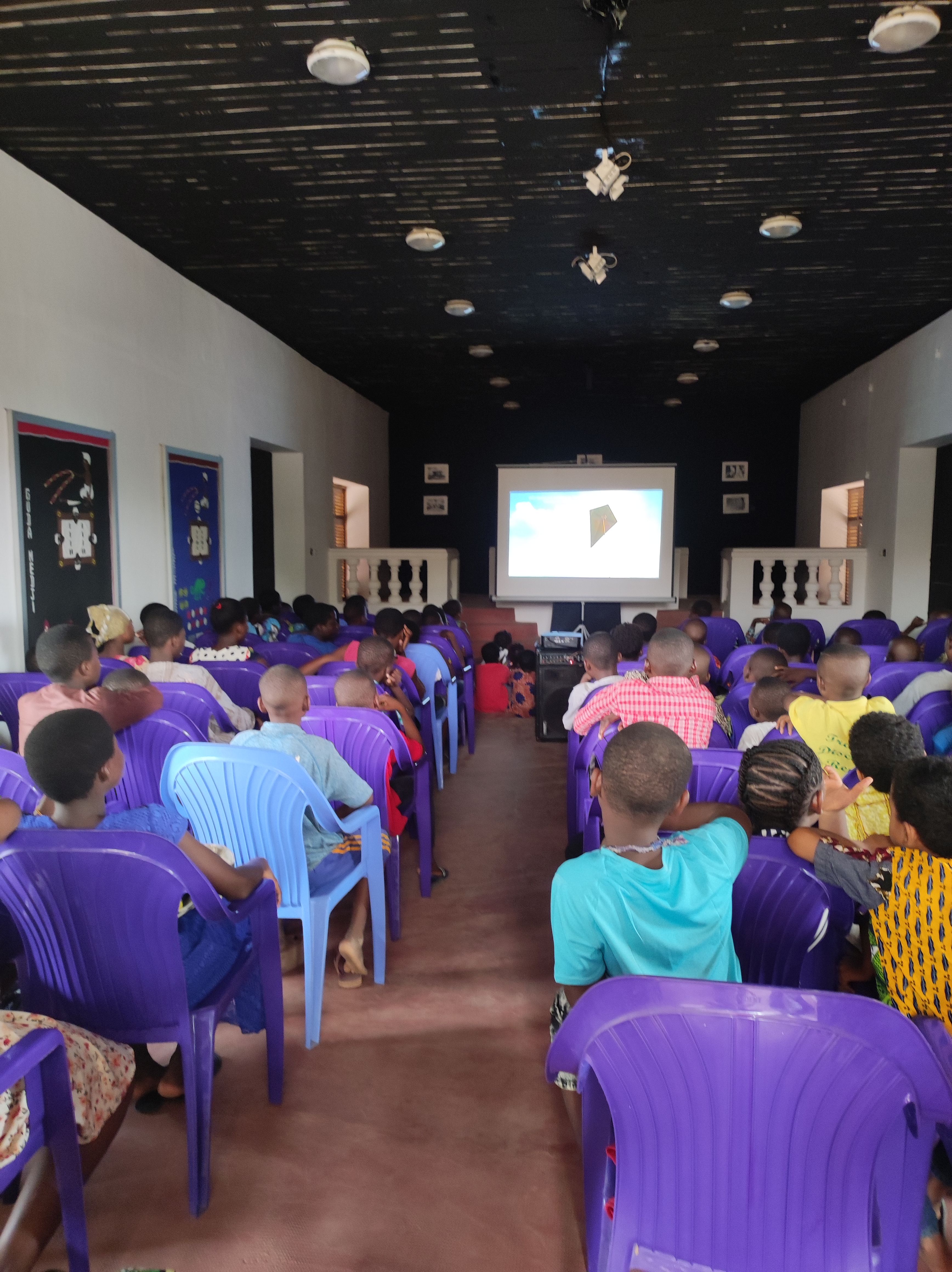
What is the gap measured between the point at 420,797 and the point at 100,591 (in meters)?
2.29

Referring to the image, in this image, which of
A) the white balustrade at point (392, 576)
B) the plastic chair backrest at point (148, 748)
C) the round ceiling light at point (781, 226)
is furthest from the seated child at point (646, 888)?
the white balustrade at point (392, 576)

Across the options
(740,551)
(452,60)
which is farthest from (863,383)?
(452,60)

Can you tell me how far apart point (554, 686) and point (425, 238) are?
2.91 meters

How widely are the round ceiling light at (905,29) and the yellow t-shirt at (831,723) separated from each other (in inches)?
85.7

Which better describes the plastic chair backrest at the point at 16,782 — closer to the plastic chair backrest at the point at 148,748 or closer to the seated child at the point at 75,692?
the seated child at the point at 75,692

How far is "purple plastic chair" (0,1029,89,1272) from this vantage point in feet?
3.76

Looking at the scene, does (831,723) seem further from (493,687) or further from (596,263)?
(493,687)

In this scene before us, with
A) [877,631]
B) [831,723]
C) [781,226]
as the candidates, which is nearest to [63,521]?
[831,723]

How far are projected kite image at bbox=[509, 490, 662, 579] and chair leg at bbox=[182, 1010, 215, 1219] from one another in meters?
6.78

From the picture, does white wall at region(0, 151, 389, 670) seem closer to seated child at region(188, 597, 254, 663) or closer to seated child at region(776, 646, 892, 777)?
seated child at region(188, 597, 254, 663)

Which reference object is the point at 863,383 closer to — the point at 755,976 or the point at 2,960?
the point at 755,976

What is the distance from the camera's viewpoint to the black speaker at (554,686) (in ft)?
17.8

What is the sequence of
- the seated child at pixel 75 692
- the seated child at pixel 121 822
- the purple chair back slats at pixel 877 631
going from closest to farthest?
1. the seated child at pixel 121 822
2. the seated child at pixel 75 692
3. the purple chair back slats at pixel 877 631

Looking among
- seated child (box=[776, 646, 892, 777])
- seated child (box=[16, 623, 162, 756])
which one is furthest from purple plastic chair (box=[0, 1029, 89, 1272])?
seated child (box=[776, 646, 892, 777])
